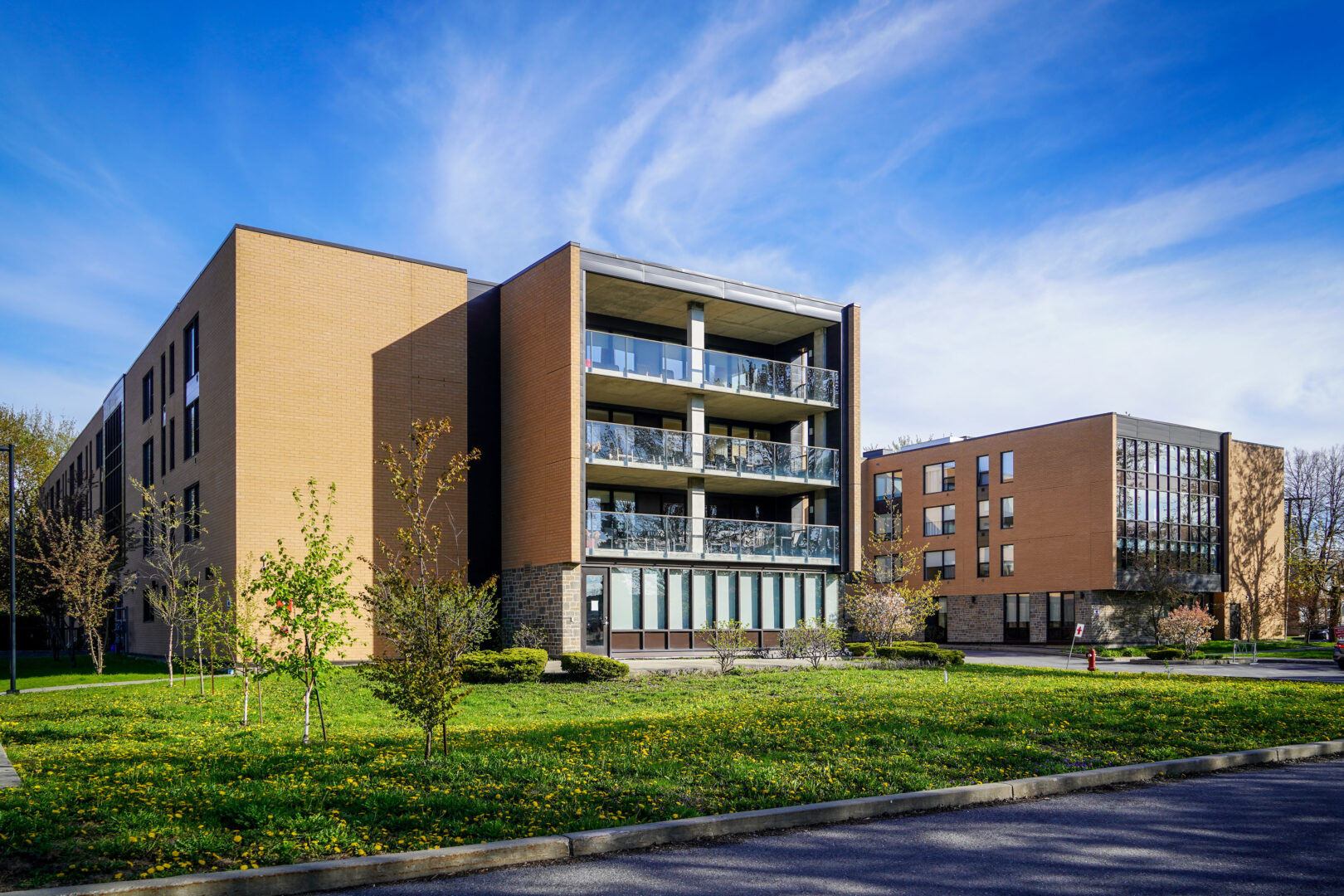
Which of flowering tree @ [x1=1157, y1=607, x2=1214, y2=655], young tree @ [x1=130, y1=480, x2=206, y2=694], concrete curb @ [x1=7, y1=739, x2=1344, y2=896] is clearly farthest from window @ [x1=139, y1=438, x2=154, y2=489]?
flowering tree @ [x1=1157, y1=607, x2=1214, y2=655]

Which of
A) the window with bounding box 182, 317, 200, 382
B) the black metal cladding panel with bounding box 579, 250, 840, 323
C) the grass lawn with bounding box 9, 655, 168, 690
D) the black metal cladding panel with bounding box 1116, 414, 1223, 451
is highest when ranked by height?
the black metal cladding panel with bounding box 579, 250, 840, 323

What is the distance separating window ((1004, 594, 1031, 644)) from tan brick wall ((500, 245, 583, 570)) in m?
33.9

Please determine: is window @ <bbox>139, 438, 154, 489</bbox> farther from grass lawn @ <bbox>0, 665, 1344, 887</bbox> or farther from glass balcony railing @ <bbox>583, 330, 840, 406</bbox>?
grass lawn @ <bbox>0, 665, 1344, 887</bbox>

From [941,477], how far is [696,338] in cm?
3213

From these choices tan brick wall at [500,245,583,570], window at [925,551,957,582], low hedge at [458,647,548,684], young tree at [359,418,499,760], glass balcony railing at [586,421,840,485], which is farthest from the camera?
window at [925,551,957,582]

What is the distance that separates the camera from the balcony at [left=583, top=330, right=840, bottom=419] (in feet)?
97.4

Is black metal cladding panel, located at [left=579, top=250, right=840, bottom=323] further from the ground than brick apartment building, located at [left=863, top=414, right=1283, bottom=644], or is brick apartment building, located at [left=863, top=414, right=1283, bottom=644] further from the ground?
black metal cladding panel, located at [left=579, top=250, right=840, bottom=323]

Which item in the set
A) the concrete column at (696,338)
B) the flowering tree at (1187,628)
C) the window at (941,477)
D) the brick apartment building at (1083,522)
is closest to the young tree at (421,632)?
→ the concrete column at (696,338)

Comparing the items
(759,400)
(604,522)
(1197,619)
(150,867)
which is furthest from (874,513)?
(150,867)

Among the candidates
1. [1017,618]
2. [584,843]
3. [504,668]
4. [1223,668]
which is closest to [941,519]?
[1017,618]

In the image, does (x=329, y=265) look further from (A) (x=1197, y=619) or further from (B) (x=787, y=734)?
(A) (x=1197, y=619)

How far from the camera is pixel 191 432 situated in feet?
107

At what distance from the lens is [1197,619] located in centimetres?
4138

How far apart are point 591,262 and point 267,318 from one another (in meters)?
9.47
